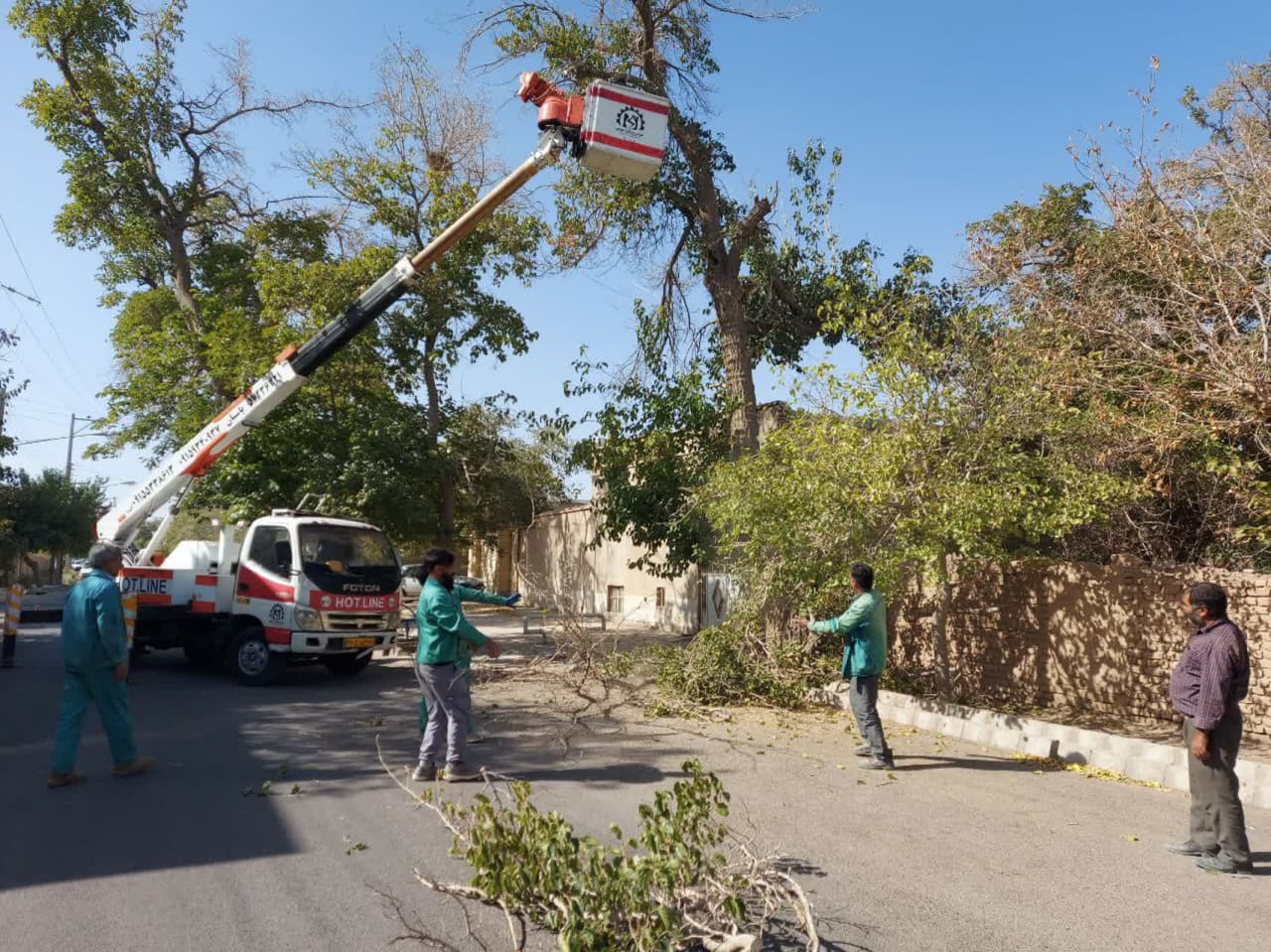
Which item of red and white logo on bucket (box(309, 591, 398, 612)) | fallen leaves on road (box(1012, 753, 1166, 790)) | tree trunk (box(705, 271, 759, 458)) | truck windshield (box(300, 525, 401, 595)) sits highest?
tree trunk (box(705, 271, 759, 458))

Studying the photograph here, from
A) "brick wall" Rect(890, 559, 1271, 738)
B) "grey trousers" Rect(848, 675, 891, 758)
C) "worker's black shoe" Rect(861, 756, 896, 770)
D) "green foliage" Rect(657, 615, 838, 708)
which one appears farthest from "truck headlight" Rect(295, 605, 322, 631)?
"brick wall" Rect(890, 559, 1271, 738)

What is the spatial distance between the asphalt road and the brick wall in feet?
7.21

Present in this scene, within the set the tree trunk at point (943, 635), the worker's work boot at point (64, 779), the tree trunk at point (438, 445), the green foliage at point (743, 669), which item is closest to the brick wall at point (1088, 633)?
the tree trunk at point (943, 635)

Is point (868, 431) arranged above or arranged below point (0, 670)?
above

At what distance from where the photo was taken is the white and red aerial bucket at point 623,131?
356 inches

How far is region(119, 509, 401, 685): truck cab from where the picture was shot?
11141 mm

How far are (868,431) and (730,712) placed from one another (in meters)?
3.43

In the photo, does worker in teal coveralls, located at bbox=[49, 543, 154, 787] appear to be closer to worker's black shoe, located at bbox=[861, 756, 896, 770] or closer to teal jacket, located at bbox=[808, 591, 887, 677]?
teal jacket, located at bbox=[808, 591, 887, 677]

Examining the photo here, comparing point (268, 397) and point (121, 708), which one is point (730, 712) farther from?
point (268, 397)

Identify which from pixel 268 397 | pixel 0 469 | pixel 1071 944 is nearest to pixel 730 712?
pixel 1071 944

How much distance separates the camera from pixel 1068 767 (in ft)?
25.8

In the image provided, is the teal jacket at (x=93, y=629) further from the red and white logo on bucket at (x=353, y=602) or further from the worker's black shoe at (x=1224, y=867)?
the worker's black shoe at (x=1224, y=867)

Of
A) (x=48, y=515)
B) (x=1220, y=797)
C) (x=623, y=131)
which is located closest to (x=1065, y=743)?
(x=1220, y=797)

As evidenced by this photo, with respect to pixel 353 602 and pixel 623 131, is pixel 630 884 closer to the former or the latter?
pixel 623 131
